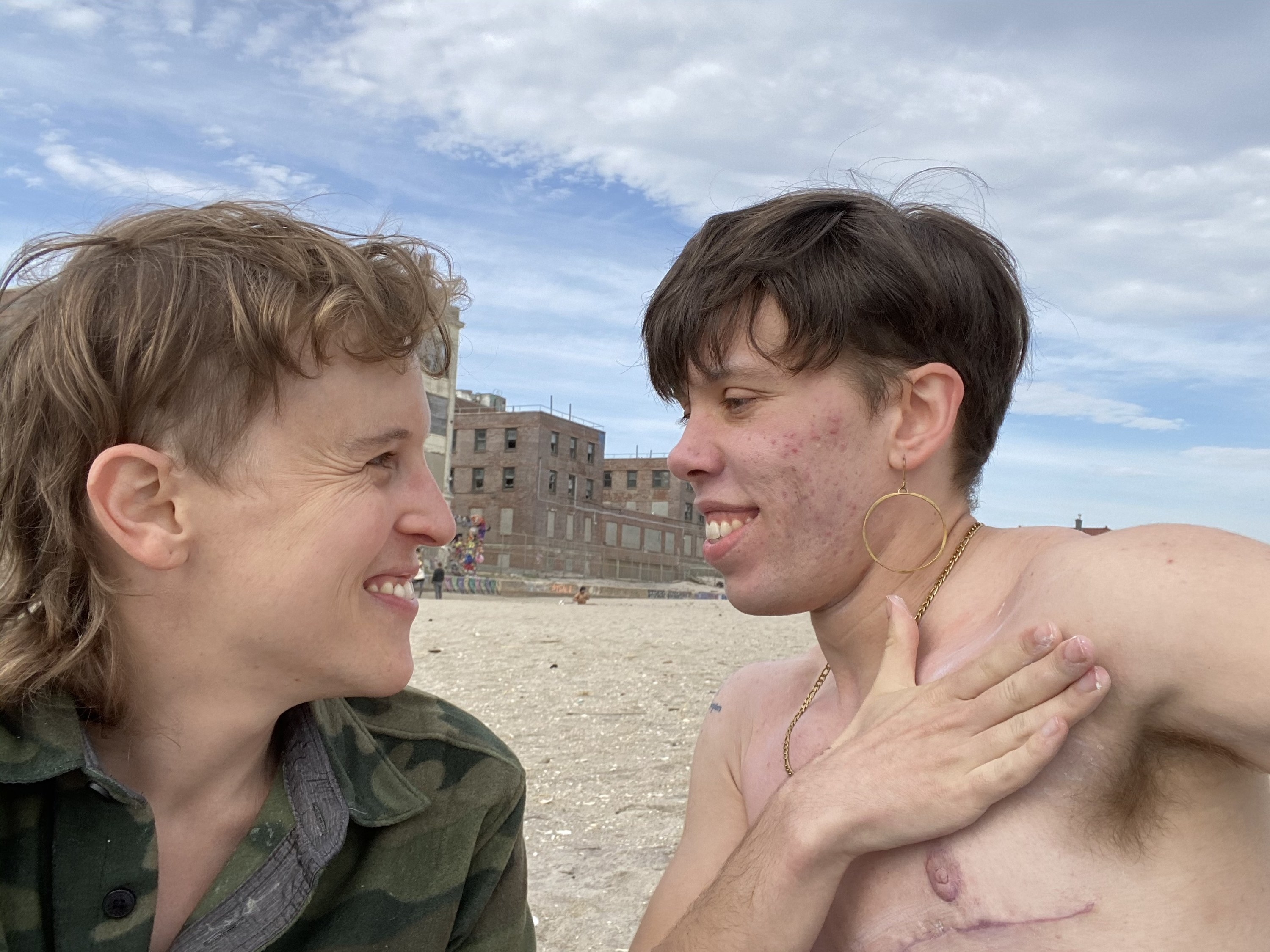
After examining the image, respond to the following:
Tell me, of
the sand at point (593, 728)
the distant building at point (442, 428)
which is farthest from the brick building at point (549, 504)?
the sand at point (593, 728)

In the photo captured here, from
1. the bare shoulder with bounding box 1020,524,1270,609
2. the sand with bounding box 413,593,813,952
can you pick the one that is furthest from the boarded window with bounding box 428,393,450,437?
the bare shoulder with bounding box 1020,524,1270,609

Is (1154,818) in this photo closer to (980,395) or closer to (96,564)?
(980,395)

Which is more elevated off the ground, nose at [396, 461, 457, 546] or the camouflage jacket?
nose at [396, 461, 457, 546]

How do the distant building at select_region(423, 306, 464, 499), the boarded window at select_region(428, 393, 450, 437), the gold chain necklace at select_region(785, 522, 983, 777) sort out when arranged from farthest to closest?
Answer: the boarded window at select_region(428, 393, 450, 437)
the distant building at select_region(423, 306, 464, 499)
the gold chain necklace at select_region(785, 522, 983, 777)

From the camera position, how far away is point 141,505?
2146mm

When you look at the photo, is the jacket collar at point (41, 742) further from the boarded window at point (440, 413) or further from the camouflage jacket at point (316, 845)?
the boarded window at point (440, 413)

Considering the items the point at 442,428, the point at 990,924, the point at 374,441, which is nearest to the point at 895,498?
the point at 990,924

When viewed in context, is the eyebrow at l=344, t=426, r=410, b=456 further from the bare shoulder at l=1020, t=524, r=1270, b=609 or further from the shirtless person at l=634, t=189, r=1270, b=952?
the bare shoulder at l=1020, t=524, r=1270, b=609

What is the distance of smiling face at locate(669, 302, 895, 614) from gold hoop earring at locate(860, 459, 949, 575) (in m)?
0.01

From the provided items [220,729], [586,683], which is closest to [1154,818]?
[220,729]

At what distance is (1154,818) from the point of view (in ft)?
6.56

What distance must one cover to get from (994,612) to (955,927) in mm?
680

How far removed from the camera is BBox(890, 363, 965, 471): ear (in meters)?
2.66

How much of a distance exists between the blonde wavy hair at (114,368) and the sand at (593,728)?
2329 mm
